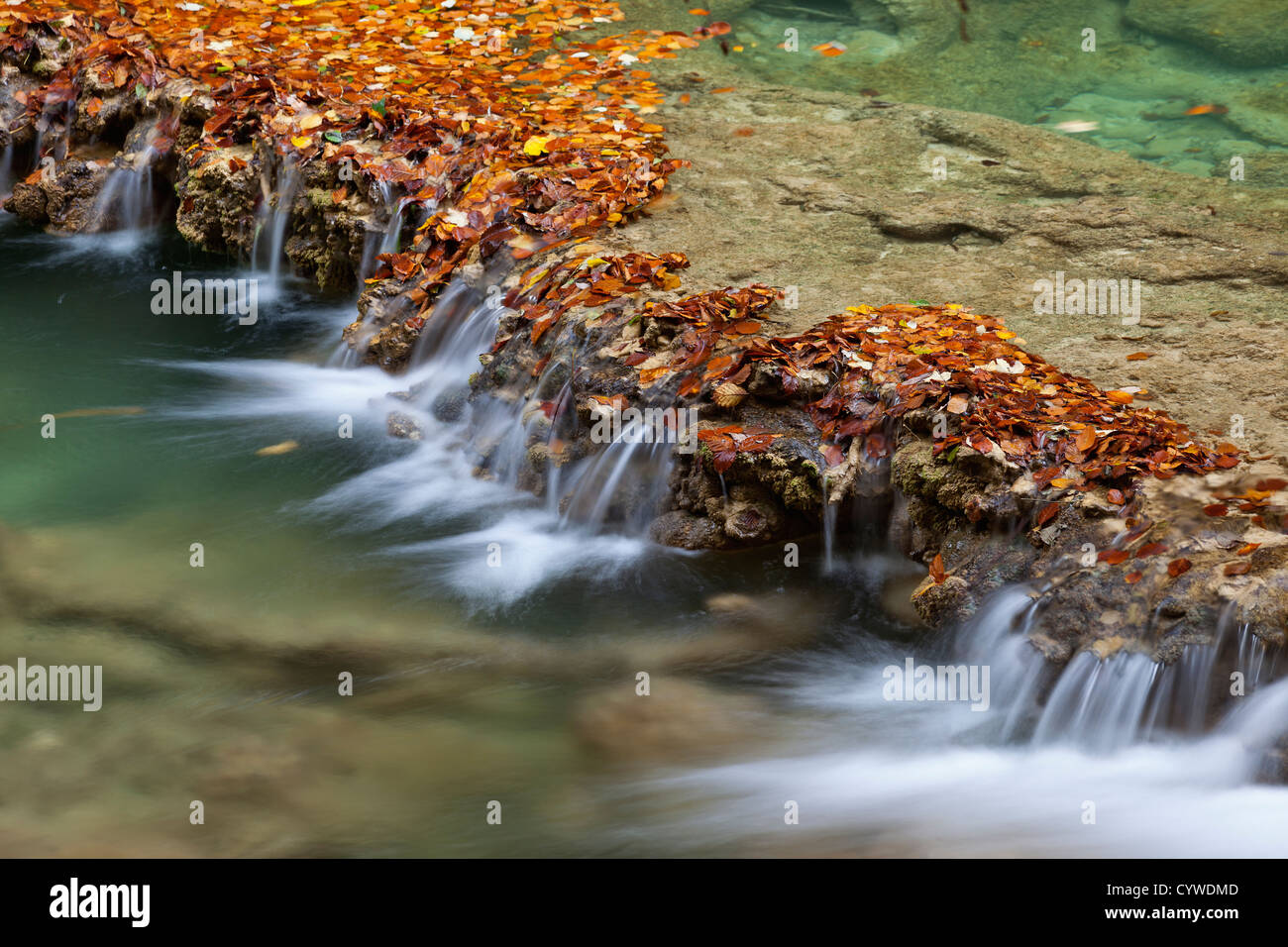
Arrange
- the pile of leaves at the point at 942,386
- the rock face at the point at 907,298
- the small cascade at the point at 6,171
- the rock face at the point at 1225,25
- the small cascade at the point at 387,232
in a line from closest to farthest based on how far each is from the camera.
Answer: the rock face at the point at 907,298 → the pile of leaves at the point at 942,386 → the small cascade at the point at 387,232 → the small cascade at the point at 6,171 → the rock face at the point at 1225,25

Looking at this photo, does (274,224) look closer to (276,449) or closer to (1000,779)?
(276,449)

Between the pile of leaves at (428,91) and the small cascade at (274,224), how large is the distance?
0.12 meters

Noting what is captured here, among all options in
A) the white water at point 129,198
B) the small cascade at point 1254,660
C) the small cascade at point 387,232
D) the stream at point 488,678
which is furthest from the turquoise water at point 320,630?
the white water at point 129,198

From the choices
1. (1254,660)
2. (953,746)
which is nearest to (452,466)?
(953,746)

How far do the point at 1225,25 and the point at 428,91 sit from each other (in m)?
5.55

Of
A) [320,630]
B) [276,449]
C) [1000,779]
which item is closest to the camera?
[1000,779]

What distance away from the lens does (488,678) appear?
4.24 metres

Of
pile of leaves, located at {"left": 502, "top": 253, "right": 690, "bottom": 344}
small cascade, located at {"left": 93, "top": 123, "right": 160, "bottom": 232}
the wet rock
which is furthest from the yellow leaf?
small cascade, located at {"left": 93, "top": 123, "right": 160, "bottom": 232}

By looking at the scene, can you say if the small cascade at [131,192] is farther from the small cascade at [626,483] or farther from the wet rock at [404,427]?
A: the small cascade at [626,483]

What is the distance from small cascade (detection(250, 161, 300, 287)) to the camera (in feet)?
22.9

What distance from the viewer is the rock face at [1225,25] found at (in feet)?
27.7

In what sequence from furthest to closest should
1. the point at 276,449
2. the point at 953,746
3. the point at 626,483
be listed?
1. the point at 276,449
2. the point at 626,483
3. the point at 953,746

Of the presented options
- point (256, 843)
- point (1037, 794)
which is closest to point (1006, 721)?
point (1037, 794)

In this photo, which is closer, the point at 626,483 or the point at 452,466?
the point at 626,483
